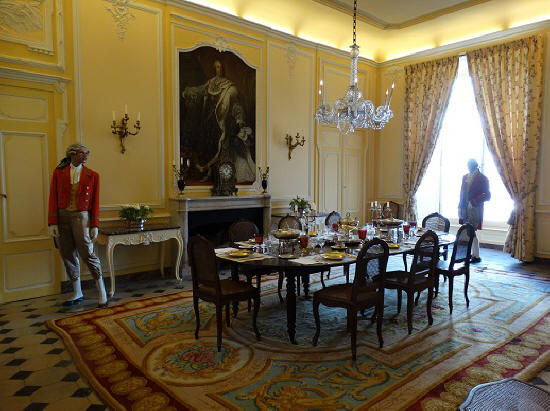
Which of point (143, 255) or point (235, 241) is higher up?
point (235, 241)

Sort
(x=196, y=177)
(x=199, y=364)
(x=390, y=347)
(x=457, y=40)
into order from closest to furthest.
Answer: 1. (x=199, y=364)
2. (x=390, y=347)
3. (x=196, y=177)
4. (x=457, y=40)

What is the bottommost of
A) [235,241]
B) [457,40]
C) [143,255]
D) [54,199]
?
[143,255]

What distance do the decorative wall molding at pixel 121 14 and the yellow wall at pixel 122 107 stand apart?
16mm

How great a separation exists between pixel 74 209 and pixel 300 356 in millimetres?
2814

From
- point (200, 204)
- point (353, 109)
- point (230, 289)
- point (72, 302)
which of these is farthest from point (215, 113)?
point (230, 289)

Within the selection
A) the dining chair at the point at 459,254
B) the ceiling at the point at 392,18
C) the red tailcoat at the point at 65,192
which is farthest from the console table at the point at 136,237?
the ceiling at the point at 392,18

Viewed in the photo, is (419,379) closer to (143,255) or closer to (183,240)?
(183,240)

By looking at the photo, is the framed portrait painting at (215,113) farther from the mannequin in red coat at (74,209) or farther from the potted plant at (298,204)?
the mannequin in red coat at (74,209)

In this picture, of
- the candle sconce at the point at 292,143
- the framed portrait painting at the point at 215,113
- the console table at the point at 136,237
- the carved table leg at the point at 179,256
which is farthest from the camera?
the candle sconce at the point at 292,143

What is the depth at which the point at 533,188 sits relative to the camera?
6.33m

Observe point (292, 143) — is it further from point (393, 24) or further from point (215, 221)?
point (393, 24)

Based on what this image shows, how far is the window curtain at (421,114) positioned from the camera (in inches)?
293

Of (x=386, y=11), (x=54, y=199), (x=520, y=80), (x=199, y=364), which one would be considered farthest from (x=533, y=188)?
(x=54, y=199)

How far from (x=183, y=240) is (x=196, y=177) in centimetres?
103
